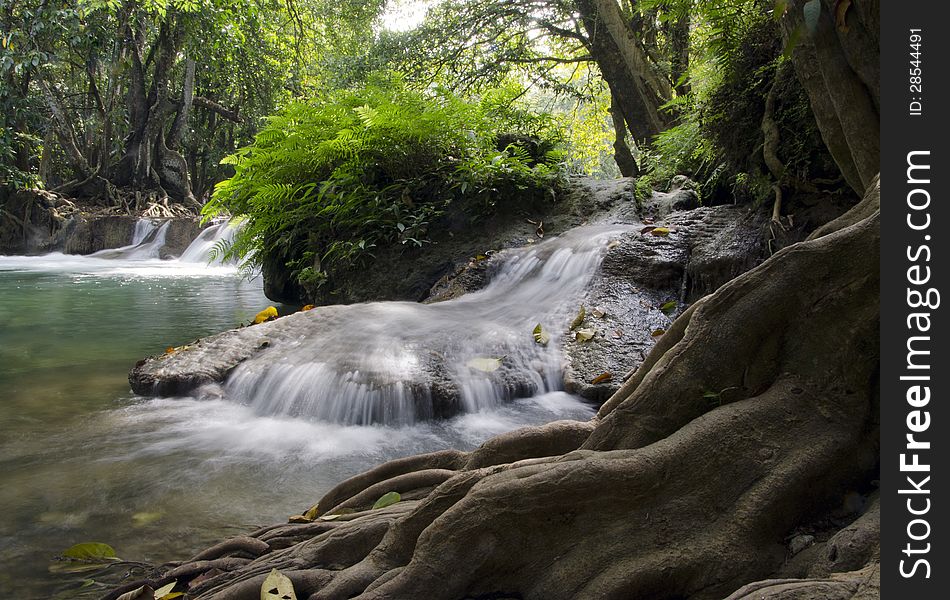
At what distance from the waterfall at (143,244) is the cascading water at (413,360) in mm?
15221

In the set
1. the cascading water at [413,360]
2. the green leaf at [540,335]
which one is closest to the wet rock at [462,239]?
the cascading water at [413,360]

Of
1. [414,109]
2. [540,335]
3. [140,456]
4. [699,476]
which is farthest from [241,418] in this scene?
[414,109]

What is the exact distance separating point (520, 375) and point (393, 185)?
4657 mm

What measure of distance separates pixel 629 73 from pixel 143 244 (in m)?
15.2

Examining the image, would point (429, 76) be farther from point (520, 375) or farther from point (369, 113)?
point (520, 375)

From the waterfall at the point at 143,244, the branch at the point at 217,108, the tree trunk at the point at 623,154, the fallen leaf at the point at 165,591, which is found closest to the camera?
the fallen leaf at the point at 165,591

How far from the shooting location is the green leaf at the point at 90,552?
9.63 feet

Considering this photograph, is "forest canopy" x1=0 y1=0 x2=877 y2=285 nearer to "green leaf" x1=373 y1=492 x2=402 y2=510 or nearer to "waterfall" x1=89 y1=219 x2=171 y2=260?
"green leaf" x1=373 y1=492 x2=402 y2=510

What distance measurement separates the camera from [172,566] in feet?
9.10

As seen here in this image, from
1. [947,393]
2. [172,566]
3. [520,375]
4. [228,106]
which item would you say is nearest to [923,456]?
[947,393]

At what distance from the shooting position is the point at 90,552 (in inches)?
116

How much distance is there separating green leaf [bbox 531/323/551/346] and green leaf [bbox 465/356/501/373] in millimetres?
494

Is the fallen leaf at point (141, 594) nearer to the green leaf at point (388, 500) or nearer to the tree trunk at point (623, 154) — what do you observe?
the green leaf at point (388, 500)

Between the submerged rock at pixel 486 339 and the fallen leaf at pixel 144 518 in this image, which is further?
the submerged rock at pixel 486 339
